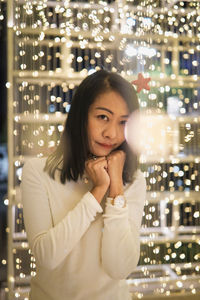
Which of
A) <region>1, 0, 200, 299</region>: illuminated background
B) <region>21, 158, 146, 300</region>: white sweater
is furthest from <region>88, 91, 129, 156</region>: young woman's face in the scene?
<region>1, 0, 200, 299</region>: illuminated background

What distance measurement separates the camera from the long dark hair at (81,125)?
882 mm

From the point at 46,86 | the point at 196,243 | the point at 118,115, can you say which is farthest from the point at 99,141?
the point at 196,243

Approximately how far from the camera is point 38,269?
34.4 inches

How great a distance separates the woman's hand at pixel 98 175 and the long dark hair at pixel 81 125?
4cm

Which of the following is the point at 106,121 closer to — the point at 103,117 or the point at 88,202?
the point at 103,117

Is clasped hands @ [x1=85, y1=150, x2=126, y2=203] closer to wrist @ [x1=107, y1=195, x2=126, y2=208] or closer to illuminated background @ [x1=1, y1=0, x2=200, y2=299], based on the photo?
wrist @ [x1=107, y1=195, x2=126, y2=208]

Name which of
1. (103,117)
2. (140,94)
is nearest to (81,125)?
(103,117)

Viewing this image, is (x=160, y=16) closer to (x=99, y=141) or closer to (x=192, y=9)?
(x=192, y=9)

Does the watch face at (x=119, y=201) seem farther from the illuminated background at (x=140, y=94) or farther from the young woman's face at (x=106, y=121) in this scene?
the illuminated background at (x=140, y=94)

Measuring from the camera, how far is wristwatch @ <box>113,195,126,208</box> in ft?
2.71

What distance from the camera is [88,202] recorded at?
792mm

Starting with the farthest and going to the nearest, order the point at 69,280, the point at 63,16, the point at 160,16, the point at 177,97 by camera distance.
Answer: the point at 177,97, the point at 160,16, the point at 63,16, the point at 69,280

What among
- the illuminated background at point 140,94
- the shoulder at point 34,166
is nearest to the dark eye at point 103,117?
the shoulder at point 34,166

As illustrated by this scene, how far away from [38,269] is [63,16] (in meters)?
1.07
